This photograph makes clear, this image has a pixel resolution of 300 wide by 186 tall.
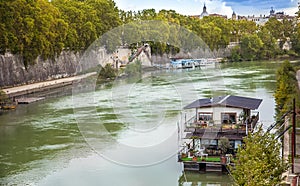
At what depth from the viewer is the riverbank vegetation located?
2731 centimetres

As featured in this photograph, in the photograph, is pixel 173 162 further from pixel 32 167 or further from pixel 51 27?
pixel 51 27

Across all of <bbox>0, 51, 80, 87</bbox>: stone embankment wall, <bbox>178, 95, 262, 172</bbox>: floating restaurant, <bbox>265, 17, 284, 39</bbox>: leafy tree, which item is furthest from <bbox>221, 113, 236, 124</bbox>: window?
<bbox>265, 17, 284, 39</bbox>: leafy tree

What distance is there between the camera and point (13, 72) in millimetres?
28375

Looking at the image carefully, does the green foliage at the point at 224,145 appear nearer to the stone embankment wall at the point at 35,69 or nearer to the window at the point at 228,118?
the window at the point at 228,118

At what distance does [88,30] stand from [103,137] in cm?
2251

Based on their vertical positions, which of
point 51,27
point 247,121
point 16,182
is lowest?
point 16,182

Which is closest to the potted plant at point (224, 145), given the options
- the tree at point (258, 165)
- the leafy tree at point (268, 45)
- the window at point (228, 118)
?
the window at point (228, 118)

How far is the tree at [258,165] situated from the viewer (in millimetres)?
7430

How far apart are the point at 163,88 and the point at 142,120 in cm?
991

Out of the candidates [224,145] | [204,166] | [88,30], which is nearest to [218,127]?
[224,145]

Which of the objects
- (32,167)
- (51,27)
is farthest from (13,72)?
(32,167)

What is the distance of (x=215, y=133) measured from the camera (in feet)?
38.4

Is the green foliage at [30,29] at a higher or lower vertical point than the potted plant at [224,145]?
higher

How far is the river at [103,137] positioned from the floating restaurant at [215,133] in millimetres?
340
